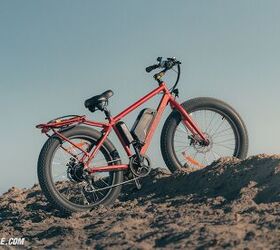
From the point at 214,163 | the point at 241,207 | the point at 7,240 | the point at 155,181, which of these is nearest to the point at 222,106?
the point at 214,163

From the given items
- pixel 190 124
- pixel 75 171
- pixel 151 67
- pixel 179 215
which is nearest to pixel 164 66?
pixel 151 67

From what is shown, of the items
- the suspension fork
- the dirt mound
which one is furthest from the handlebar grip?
the dirt mound

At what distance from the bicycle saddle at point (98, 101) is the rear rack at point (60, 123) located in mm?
216

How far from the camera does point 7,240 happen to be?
5.93 metres

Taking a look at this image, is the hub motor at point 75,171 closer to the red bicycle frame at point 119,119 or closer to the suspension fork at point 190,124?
the red bicycle frame at point 119,119

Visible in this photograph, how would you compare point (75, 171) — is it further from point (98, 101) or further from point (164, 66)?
point (164, 66)

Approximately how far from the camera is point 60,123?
694cm

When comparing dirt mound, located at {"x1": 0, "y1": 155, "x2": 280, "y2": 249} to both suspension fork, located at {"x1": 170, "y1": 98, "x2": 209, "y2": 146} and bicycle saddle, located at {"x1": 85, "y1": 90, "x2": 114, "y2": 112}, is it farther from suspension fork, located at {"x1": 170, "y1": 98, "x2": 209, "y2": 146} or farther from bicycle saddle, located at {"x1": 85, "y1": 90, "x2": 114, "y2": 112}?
bicycle saddle, located at {"x1": 85, "y1": 90, "x2": 114, "y2": 112}

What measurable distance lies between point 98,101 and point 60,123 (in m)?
0.59

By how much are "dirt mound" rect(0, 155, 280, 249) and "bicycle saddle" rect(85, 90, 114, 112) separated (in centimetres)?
130

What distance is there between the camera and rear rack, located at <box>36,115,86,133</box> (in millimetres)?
6926

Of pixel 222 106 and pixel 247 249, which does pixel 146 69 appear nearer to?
pixel 222 106

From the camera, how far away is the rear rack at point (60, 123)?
6926mm

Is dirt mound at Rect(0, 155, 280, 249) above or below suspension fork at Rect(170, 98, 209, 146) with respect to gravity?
below
